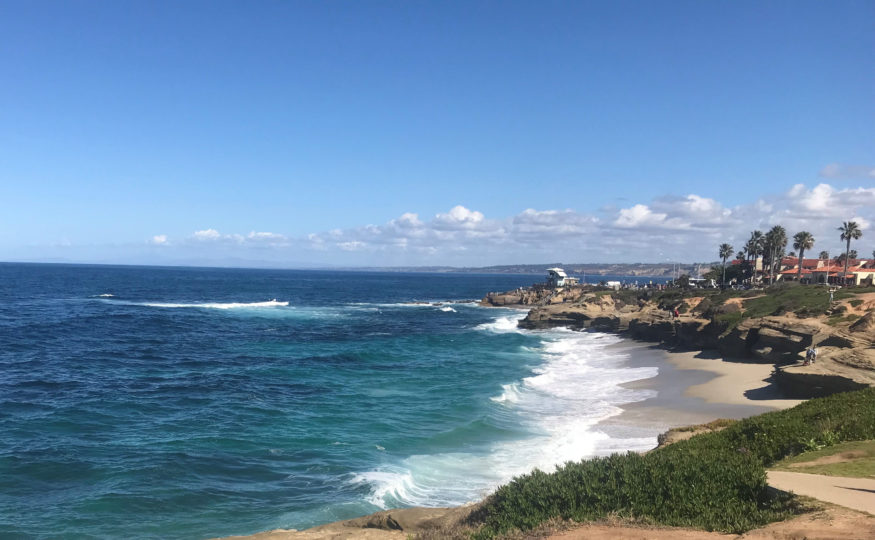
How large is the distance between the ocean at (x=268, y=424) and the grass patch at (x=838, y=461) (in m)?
9.66

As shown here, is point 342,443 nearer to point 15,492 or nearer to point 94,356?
point 15,492

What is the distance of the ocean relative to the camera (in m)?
18.6

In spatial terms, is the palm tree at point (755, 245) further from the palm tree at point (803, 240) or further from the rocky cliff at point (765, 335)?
the rocky cliff at point (765, 335)

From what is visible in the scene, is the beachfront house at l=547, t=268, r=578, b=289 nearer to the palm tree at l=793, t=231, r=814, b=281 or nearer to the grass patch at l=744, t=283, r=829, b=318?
the palm tree at l=793, t=231, r=814, b=281

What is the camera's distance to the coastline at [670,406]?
14305 mm

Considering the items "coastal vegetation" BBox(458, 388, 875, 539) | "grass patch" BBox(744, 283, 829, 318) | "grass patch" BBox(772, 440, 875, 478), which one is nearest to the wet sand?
"grass patch" BBox(744, 283, 829, 318)

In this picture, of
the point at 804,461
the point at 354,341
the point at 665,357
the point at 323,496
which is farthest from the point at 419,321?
the point at 804,461

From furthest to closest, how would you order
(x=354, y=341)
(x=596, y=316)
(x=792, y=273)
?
(x=792, y=273) < (x=596, y=316) < (x=354, y=341)

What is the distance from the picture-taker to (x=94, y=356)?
142 feet

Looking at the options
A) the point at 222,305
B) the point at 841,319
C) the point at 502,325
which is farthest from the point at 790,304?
the point at 222,305

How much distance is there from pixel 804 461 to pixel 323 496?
1403cm

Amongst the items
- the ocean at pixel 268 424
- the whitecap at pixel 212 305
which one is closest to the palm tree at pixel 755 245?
the ocean at pixel 268 424

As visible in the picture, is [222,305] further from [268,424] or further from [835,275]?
[835,275]

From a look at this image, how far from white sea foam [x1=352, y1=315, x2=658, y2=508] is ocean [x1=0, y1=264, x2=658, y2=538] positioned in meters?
0.11
